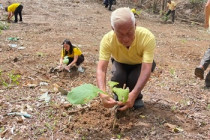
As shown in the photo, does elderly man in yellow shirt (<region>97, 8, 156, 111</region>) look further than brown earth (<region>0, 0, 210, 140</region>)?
No

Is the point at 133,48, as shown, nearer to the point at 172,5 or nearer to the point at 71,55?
the point at 71,55

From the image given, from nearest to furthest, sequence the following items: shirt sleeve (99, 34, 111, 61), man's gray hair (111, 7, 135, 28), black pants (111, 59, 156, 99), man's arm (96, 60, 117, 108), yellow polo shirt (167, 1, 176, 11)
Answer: man's gray hair (111, 7, 135, 28), man's arm (96, 60, 117, 108), shirt sleeve (99, 34, 111, 61), black pants (111, 59, 156, 99), yellow polo shirt (167, 1, 176, 11)

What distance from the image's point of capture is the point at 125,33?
235 centimetres

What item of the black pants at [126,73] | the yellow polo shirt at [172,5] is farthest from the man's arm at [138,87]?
the yellow polo shirt at [172,5]

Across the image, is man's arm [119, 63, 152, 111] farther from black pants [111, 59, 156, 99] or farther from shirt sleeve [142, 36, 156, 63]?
black pants [111, 59, 156, 99]

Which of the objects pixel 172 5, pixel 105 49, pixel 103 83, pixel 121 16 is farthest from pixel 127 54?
pixel 172 5

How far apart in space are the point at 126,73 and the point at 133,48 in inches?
15.7

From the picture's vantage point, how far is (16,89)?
139 inches

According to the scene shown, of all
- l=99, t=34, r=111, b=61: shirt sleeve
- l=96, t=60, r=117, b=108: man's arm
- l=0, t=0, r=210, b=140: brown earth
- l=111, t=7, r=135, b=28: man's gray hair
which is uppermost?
l=111, t=7, r=135, b=28: man's gray hair

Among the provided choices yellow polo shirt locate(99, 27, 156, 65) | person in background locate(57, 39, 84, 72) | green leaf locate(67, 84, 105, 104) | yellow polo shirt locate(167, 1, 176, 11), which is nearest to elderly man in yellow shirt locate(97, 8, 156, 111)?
yellow polo shirt locate(99, 27, 156, 65)

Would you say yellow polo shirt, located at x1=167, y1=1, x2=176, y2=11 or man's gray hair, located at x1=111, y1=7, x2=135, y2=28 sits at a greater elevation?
man's gray hair, located at x1=111, y1=7, x2=135, y2=28

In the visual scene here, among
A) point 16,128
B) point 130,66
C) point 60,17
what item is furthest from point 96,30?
point 16,128

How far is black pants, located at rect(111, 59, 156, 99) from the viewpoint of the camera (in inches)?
113

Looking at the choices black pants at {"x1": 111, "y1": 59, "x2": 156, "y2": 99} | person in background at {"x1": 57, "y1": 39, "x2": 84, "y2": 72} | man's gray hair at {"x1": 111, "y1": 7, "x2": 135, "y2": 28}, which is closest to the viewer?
man's gray hair at {"x1": 111, "y1": 7, "x2": 135, "y2": 28}
